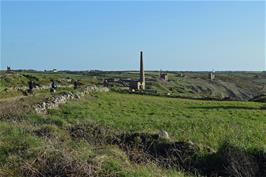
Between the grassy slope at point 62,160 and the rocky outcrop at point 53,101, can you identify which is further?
the rocky outcrop at point 53,101

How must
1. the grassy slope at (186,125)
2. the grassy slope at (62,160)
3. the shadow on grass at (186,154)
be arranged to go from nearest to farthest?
the grassy slope at (62,160) → the shadow on grass at (186,154) → the grassy slope at (186,125)

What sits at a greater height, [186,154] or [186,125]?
[186,154]

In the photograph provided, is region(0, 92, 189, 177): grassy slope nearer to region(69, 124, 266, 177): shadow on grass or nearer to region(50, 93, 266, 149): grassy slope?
region(69, 124, 266, 177): shadow on grass

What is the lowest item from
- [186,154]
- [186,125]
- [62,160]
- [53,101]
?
[186,125]

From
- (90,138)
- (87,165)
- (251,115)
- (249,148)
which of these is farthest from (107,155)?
(251,115)

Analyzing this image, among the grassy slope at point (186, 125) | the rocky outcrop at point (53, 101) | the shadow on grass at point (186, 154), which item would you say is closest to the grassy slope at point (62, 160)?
the shadow on grass at point (186, 154)

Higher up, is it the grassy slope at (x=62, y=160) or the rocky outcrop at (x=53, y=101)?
the grassy slope at (x=62, y=160)

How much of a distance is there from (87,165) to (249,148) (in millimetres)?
5757

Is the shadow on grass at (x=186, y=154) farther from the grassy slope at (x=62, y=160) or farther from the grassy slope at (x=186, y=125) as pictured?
the grassy slope at (x=62, y=160)

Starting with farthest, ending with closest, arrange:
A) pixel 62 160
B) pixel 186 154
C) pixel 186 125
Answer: pixel 186 125
pixel 186 154
pixel 62 160

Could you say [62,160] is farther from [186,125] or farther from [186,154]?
[186,125]

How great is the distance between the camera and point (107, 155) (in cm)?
966

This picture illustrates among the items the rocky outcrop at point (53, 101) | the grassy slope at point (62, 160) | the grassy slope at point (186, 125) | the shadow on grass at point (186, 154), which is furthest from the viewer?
the rocky outcrop at point (53, 101)

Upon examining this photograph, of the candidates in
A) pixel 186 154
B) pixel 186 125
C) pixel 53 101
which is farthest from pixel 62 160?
pixel 53 101
